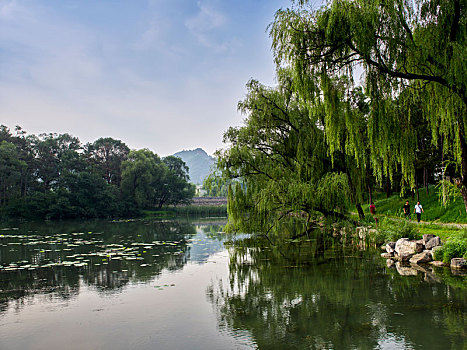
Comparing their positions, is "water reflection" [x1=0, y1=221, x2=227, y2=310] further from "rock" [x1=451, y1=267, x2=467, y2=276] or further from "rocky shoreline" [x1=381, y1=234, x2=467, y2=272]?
"rock" [x1=451, y1=267, x2=467, y2=276]

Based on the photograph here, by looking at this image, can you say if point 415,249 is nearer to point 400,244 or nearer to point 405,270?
point 400,244

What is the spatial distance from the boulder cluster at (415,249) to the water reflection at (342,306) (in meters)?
0.80

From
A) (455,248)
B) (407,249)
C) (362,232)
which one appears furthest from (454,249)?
(362,232)

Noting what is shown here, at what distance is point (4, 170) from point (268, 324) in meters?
48.4

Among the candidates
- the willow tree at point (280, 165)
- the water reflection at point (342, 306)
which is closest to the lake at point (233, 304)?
the water reflection at point (342, 306)

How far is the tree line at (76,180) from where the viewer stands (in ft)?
150

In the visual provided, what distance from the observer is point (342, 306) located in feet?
23.4

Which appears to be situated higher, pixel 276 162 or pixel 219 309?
pixel 276 162

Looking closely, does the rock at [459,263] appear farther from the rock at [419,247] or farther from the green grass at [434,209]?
the green grass at [434,209]

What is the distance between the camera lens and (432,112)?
24.1 ft

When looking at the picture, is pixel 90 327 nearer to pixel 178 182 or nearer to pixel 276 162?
pixel 276 162

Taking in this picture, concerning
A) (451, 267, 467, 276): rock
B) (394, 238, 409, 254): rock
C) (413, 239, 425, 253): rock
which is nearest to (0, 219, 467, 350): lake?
(451, 267, 467, 276): rock

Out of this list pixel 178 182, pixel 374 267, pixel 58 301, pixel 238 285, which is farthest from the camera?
pixel 178 182

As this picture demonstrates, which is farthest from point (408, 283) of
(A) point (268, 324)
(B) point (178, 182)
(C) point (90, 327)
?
(B) point (178, 182)
